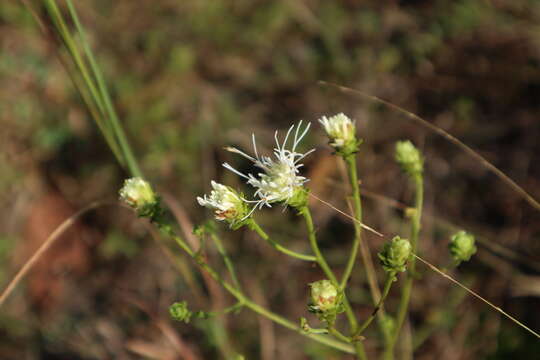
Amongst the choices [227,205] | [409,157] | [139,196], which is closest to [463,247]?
[409,157]

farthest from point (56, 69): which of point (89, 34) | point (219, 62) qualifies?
point (219, 62)

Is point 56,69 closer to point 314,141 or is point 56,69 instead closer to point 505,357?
point 314,141

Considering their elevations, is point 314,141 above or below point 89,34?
below

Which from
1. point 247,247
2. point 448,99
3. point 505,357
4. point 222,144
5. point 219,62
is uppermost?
point 219,62

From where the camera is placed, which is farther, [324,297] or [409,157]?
[409,157]

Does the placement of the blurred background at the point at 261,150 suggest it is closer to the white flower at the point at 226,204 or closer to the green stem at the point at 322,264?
the green stem at the point at 322,264

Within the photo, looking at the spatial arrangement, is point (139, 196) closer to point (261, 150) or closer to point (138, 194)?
point (138, 194)

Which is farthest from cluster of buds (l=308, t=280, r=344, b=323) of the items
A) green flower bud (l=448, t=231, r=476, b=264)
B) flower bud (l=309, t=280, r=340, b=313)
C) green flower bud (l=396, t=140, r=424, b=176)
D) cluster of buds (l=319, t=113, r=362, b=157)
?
green flower bud (l=396, t=140, r=424, b=176)

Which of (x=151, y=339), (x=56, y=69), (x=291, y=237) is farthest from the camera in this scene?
(x=56, y=69)
